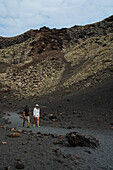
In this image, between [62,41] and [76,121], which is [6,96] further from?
[62,41]

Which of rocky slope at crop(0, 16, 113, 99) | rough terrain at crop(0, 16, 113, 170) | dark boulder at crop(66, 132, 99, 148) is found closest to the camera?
rough terrain at crop(0, 16, 113, 170)

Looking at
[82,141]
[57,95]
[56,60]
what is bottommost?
[82,141]

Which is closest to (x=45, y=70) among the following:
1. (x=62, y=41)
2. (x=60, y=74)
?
(x=60, y=74)

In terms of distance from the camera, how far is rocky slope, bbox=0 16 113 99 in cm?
2693

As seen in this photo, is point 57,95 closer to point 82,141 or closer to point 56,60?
point 82,141

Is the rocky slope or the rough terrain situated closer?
the rough terrain

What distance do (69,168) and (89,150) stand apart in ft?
6.21

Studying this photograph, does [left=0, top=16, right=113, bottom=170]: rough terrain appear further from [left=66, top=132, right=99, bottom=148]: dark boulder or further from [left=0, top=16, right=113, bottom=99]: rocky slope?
[left=66, top=132, right=99, bottom=148]: dark boulder

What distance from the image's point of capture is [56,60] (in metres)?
44.6

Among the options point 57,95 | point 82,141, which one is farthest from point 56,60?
point 82,141

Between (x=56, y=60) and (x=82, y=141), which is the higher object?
(x=56, y=60)

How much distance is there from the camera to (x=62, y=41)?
192ft

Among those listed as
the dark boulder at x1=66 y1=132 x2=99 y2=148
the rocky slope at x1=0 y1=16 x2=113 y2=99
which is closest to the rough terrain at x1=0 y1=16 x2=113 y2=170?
the rocky slope at x1=0 y1=16 x2=113 y2=99

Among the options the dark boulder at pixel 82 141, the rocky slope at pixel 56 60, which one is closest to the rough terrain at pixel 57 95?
the rocky slope at pixel 56 60
